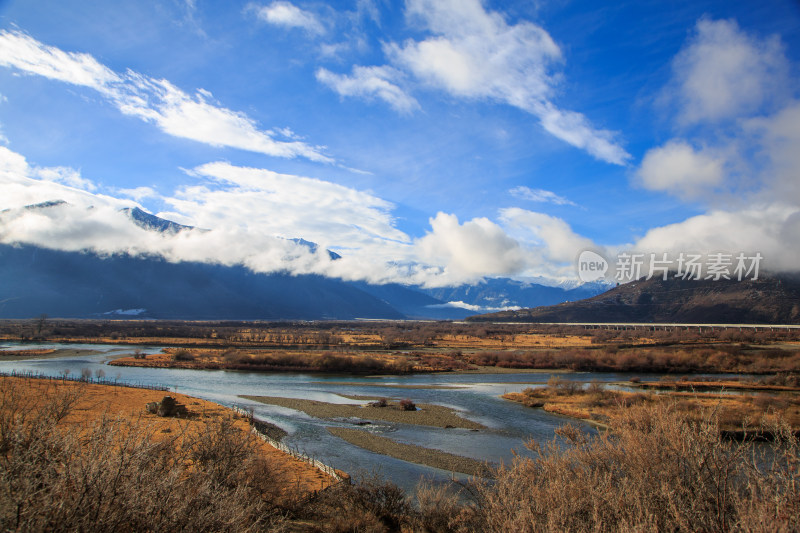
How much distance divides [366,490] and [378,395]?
35.3 meters

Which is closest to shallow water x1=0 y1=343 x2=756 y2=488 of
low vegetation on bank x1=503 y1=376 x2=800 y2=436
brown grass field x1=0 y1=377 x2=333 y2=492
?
low vegetation on bank x1=503 y1=376 x2=800 y2=436

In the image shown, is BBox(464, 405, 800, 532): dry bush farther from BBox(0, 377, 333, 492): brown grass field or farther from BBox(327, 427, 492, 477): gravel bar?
BBox(327, 427, 492, 477): gravel bar

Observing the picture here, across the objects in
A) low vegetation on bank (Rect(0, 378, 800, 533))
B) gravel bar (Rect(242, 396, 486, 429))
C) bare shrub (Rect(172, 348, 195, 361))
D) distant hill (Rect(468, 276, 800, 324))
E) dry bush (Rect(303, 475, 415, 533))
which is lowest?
bare shrub (Rect(172, 348, 195, 361))

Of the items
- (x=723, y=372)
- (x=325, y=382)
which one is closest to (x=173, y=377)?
(x=325, y=382)

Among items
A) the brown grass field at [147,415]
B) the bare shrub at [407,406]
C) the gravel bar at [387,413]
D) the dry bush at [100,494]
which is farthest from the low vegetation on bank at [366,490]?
the bare shrub at [407,406]

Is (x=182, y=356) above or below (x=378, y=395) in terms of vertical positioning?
below

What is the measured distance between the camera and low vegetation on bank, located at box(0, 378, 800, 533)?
777cm

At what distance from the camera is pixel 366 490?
54.3 feet

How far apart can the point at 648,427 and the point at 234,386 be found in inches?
1952

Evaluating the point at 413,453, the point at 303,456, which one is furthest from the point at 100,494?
the point at 413,453

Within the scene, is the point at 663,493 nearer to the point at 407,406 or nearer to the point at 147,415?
the point at 147,415

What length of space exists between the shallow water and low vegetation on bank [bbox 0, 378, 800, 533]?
3.40m

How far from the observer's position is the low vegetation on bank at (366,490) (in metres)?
7.77

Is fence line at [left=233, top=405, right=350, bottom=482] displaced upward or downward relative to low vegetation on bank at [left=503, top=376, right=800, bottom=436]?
downward
